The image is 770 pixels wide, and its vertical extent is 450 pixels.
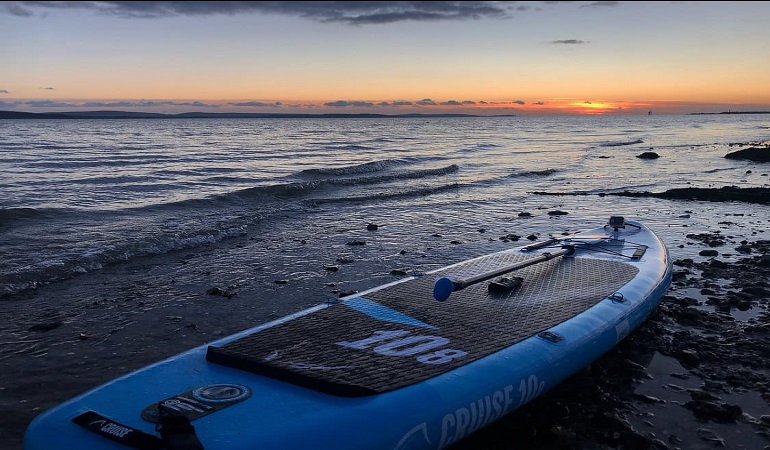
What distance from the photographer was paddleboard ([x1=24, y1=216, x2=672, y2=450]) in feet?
11.2

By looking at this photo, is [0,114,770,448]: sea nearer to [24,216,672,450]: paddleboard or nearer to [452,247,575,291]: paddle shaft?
[24,216,672,450]: paddleboard

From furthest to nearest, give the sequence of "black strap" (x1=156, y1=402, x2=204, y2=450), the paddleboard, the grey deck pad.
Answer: the grey deck pad, the paddleboard, "black strap" (x1=156, y1=402, x2=204, y2=450)

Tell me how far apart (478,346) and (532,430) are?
2.59 ft

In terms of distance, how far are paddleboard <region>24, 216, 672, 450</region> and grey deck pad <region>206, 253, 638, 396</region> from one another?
0.02 metres

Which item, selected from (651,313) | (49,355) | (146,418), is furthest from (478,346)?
(49,355)

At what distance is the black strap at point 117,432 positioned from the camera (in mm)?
3170

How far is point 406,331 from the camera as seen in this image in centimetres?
510

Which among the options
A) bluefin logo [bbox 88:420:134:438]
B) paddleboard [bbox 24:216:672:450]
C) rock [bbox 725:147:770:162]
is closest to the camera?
bluefin logo [bbox 88:420:134:438]

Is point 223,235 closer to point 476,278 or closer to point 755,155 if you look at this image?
point 476,278

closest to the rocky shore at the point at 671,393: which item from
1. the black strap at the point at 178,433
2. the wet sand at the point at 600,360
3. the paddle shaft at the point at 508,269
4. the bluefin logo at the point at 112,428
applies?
the wet sand at the point at 600,360

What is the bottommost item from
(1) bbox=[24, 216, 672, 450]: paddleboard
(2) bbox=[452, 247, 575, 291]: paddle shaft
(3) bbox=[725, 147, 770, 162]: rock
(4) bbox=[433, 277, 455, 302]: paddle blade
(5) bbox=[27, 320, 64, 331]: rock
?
(5) bbox=[27, 320, 64, 331]: rock

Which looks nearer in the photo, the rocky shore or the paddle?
the rocky shore

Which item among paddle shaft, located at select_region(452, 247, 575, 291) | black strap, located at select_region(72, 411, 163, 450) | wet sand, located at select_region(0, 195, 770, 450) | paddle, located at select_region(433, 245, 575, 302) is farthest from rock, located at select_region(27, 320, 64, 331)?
paddle shaft, located at select_region(452, 247, 575, 291)

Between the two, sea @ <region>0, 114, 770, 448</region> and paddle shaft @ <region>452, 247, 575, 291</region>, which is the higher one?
paddle shaft @ <region>452, 247, 575, 291</region>
